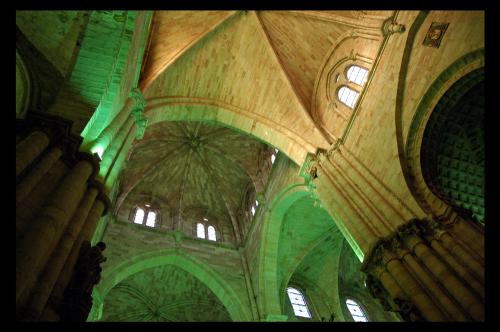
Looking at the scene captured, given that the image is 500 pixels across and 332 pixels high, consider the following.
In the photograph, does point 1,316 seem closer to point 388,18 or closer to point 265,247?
point 388,18

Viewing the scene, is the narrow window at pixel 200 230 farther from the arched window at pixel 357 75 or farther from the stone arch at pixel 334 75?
the arched window at pixel 357 75

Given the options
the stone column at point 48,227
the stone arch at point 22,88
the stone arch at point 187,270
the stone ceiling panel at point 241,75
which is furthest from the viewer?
the stone arch at point 187,270

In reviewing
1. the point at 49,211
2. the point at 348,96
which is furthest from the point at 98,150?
the point at 348,96

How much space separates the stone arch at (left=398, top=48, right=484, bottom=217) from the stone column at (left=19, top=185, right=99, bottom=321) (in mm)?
5261

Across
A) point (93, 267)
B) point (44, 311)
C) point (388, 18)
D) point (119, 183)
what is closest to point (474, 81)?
point (388, 18)

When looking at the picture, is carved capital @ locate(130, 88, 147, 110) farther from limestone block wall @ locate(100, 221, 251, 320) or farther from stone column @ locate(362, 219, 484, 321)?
limestone block wall @ locate(100, 221, 251, 320)

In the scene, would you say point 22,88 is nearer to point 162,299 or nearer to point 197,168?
point 162,299

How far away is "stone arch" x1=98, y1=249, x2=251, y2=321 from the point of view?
12.0m

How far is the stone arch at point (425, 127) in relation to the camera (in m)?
6.14

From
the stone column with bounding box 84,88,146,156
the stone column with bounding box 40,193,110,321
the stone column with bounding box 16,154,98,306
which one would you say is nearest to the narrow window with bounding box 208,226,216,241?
the stone column with bounding box 84,88,146,156

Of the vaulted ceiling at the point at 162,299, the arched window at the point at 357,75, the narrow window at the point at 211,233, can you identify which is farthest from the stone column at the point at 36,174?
the narrow window at the point at 211,233

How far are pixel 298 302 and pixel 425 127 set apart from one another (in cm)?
912

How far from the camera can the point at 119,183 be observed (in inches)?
626

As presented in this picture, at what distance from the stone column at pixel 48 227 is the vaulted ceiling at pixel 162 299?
9910 millimetres
